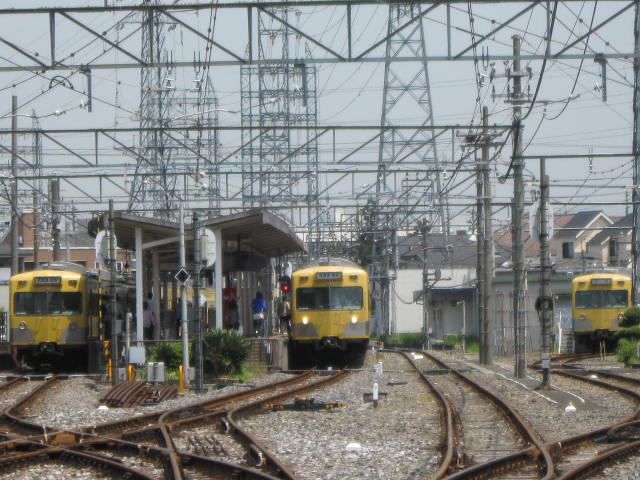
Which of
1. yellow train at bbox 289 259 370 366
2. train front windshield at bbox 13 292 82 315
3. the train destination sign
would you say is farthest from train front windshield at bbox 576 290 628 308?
train front windshield at bbox 13 292 82 315

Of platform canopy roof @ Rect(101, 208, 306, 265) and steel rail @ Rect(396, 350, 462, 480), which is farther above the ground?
platform canopy roof @ Rect(101, 208, 306, 265)

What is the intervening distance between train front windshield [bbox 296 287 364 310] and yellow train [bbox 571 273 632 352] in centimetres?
1288

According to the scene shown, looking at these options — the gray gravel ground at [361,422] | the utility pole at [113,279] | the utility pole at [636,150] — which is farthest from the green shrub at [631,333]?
the utility pole at [113,279]

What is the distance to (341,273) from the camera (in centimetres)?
2783

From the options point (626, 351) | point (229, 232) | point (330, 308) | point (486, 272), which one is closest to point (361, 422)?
point (330, 308)

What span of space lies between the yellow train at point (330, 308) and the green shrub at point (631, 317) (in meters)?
11.2

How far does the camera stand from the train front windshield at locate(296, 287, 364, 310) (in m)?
27.8

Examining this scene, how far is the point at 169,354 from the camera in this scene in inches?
946

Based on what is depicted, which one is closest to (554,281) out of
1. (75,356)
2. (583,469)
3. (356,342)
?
(356,342)

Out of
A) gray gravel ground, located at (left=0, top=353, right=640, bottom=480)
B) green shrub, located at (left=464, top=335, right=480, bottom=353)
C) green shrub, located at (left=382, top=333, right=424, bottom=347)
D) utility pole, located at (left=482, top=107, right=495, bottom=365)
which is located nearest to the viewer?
gray gravel ground, located at (left=0, top=353, right=640, bottom=480)

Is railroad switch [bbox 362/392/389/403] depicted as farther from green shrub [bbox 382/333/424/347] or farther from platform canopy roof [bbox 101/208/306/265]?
green shrub [bbox 382/333/424/347]

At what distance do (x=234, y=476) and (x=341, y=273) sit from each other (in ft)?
60.6

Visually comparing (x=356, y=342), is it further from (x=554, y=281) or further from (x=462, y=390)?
(x=554, y=281)

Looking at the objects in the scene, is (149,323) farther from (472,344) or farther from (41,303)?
(472,344)
